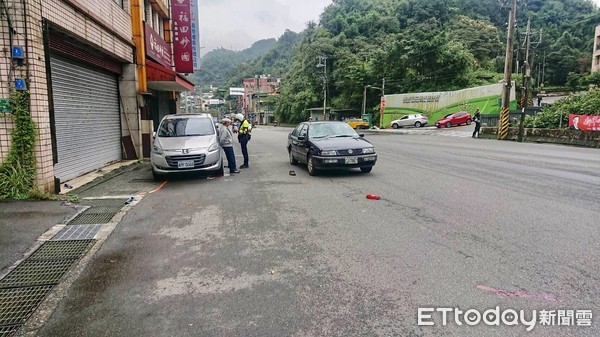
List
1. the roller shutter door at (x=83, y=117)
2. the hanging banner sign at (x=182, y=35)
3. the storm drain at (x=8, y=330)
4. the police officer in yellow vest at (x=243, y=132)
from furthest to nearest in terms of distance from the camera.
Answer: the hanging banner sign at (x=182, y=35)
the police officer in yellow vest at (x=243, y=132)
the roller shutter door at (x=83, y=117)
the storm drain at (x=8, y=330)

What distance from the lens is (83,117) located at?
11.0m

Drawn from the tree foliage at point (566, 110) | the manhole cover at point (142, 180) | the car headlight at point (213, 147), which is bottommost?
the manhole cover at point (142, 180)

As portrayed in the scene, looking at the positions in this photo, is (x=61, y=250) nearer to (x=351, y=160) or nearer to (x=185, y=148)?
(x=185, y=148)

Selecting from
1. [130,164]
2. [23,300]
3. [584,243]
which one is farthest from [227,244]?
[130,164]

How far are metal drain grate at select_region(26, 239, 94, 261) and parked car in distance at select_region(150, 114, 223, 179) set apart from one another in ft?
14.9

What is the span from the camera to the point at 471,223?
566cm

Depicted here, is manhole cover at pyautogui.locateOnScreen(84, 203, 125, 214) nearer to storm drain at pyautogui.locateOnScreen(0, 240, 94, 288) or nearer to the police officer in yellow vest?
storm drain at pyautogui.locateOnScreen(0, 240, 94, 288)

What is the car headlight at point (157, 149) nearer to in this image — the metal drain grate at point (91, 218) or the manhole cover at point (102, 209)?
the manhole cover at point (102, 209)

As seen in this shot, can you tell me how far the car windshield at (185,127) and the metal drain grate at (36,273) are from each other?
658 centimetres

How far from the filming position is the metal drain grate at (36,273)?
158 inches

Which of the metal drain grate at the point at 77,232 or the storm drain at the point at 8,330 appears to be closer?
the storm drain at the point at 8,330

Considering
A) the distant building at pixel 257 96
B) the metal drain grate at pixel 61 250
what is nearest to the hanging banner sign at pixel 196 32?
the metal drain grate at pixel 61 250

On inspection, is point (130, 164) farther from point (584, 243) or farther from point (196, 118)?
point (584, 243)

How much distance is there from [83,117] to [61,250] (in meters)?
7.09
